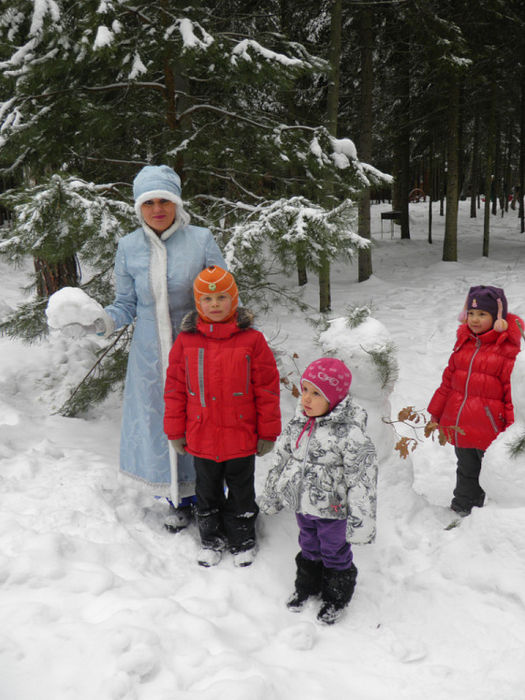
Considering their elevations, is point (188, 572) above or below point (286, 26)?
below

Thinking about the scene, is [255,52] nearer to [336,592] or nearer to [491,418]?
[491,418]

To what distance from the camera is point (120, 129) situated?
5.44 metres

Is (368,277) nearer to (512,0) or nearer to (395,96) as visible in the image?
(395,96)

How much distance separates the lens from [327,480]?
2.57 meters

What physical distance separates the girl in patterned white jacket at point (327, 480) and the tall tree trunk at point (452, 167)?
453 inches

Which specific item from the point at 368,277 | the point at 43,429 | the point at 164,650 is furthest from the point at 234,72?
the point at 368,277

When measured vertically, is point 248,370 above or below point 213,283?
below

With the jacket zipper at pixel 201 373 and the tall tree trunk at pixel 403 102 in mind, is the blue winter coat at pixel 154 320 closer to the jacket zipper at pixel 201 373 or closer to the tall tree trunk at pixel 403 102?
the jacket zipper at pixel 201 373

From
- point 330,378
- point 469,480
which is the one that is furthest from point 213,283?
point 469,480

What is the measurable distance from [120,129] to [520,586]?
18.3 feet

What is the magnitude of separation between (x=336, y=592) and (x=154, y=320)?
1.96m

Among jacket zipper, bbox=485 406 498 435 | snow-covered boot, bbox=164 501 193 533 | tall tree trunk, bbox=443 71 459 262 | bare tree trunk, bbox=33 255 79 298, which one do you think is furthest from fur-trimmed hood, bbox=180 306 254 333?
tall tree trunk, bbox=443 71 459 262

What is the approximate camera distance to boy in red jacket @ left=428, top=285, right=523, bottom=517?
3281 millimetres

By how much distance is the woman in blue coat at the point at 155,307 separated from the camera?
→ 3045mm
